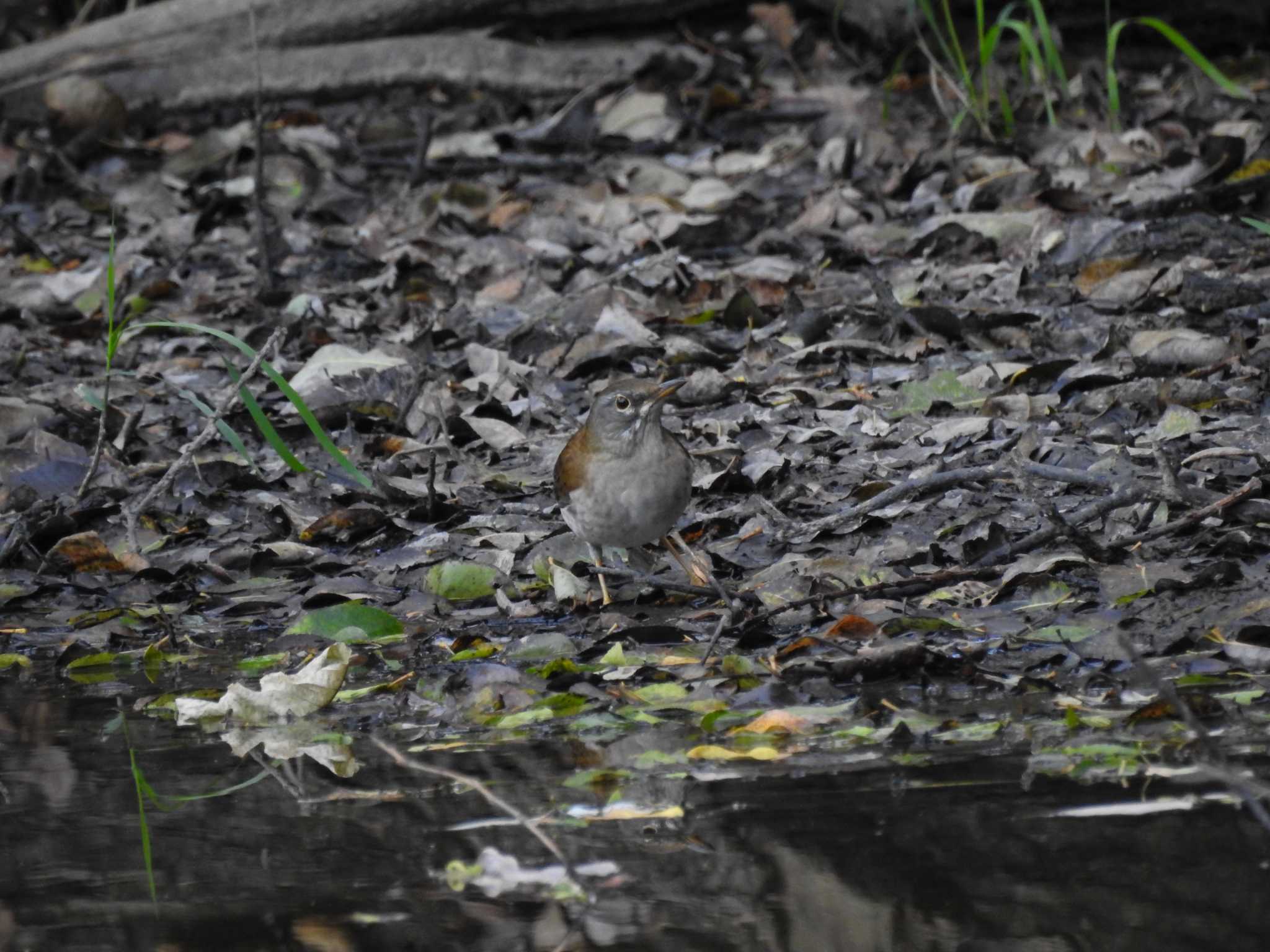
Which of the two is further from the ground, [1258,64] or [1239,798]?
[1239,798]

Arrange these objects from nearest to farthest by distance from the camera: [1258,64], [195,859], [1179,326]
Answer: [195,859] → [1179,326] → [1258,64]

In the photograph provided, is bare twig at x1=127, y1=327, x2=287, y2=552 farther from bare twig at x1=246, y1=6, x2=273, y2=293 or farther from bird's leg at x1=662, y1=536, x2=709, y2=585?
bare twig at x1=246, y1=6, x2=273, y2=293

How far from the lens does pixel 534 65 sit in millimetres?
11789

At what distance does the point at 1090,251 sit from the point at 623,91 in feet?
15.3

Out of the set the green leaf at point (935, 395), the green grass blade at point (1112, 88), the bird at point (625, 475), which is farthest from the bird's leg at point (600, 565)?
the green grass blade at point (1112, 88)

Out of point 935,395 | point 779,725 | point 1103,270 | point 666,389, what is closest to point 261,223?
point 666,389

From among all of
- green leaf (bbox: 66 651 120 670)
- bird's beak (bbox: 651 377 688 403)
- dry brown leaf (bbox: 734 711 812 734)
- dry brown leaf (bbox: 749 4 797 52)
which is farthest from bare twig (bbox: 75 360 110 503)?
dry brown leaf (bbox: 749 4 797 52)

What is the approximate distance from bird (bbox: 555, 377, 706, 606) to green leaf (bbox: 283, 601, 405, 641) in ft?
2.49

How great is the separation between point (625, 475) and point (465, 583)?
684 mm

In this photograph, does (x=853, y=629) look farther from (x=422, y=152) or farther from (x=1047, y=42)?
(x=422, y=152)

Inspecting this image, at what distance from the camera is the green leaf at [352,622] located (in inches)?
209

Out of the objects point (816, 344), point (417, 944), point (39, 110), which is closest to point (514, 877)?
point (417, 944)

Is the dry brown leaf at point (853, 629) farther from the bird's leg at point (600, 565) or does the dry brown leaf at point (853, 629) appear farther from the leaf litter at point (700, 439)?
the bird's leg at point (600, 565)

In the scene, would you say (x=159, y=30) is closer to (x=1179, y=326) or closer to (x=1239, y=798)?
(x=1179, y=326)
